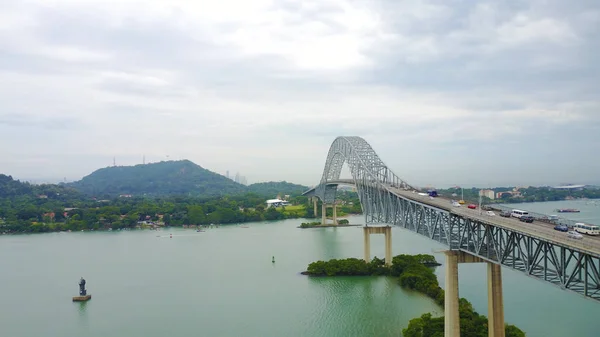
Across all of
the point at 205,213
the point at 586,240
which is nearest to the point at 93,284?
the point at 586,240

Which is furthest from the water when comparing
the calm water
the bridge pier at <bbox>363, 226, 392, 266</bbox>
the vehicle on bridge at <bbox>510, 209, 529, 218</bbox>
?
the vehicle on bridge at <bbox>510, 209, 529, 218</bbox>

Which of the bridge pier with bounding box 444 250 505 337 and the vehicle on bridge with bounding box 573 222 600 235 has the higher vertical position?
the vehicle on bridge with bounding box 573 222 600 235

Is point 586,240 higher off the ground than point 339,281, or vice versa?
point 586,240

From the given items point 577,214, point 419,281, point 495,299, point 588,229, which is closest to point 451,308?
point 495,299

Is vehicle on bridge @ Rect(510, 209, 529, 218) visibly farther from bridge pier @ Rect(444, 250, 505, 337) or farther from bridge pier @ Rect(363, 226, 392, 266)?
bridge pier @ Rect(363, 226, 392, 266)

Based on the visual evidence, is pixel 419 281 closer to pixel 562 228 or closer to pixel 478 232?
pixel 478 232

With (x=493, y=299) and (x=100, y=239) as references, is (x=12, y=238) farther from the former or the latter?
(x=493, y=299)

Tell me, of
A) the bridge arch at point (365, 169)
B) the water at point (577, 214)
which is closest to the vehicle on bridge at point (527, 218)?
the bridge arch at point (365, 169)
